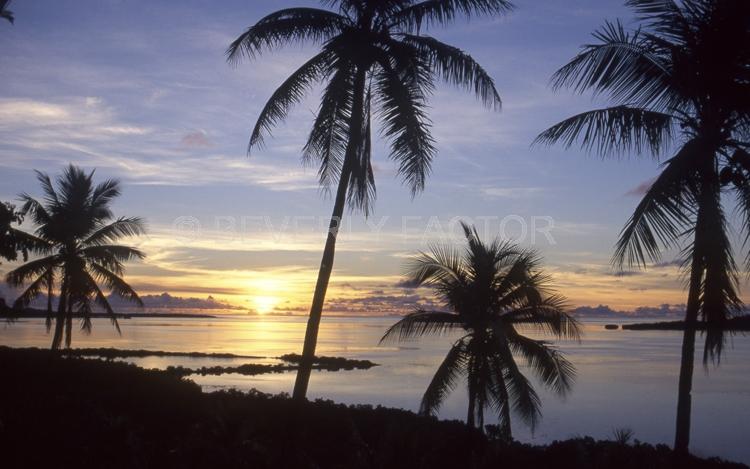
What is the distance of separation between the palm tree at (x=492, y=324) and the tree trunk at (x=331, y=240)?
2.12 metres

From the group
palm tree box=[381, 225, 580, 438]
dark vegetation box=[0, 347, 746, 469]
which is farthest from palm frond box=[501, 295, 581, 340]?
dark vegetation box=[0, 347, 746, 469]

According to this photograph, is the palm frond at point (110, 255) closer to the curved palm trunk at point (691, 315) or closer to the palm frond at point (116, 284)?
the palm frond at point (116, 284)

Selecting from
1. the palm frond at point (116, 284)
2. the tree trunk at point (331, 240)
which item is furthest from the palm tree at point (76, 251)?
the tree trunk at point (331, 240)

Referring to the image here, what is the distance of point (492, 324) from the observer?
1655 cm

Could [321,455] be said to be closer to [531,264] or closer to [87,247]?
[531,264]

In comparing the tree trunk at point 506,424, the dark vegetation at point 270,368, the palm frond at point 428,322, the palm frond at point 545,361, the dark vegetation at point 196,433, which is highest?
the palm frond at point 428,322

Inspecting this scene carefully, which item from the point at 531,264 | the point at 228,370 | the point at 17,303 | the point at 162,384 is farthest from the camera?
the point at 228,370

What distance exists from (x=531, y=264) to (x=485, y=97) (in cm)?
468

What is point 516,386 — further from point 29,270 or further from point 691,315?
point 29,270

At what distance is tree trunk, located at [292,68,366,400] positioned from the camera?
15.5 m

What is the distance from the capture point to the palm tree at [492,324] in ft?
54.0

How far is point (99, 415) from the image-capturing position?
8781 millimetres

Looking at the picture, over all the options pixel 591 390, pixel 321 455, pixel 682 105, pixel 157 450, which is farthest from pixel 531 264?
pixel 591 390

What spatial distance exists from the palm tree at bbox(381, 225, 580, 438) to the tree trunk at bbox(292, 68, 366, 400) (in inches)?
83.7
